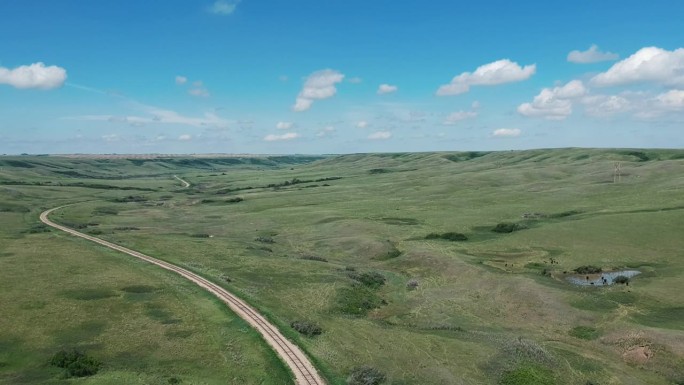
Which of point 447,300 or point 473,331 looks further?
point 447,300

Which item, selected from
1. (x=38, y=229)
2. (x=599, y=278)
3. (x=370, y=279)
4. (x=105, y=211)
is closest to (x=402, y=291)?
(x=370, y=279)

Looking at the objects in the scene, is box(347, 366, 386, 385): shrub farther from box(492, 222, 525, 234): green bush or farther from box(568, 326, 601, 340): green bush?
box(492, 222, 525, 234): green bush

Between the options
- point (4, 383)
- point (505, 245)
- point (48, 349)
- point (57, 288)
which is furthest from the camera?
point (505, 245)

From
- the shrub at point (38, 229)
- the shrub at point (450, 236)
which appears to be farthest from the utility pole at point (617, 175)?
the shrub at point (38, 229)

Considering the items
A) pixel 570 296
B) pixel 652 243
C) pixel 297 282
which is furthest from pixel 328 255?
pixel 652 243

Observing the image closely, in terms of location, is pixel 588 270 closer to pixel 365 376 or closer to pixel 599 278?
pixel 599 278

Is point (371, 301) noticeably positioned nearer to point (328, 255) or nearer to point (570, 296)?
point (570, 296)
